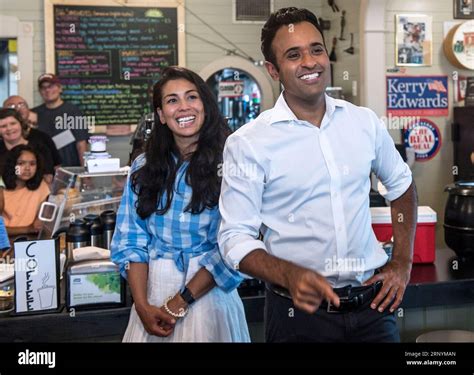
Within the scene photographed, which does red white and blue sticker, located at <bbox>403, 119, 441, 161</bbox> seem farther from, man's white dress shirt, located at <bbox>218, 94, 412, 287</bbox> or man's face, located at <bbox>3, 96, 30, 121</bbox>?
man's face, located at <bbox>3, 96, 30, 121</bbox>

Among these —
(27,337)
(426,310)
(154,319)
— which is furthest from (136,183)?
(426,310)

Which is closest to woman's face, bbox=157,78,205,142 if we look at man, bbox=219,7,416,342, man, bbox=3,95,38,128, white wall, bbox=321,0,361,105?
man, bbox=219,7,416,342

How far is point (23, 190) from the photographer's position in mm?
1676

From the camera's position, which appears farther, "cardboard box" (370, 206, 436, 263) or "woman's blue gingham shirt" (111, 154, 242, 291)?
"cardboard box" (370, 206, 436, 263)

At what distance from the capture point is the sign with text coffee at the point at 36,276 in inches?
36.7

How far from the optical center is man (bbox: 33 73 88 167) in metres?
1.76

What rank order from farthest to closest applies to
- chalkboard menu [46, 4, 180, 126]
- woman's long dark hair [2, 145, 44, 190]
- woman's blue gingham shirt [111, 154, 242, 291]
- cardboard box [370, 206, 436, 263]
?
chalkboard menu [46, 4, 180, 126]
woman's long dark hair [2, 145, 44, 190]
cardboard box [370, 206, 436, 263]
woman's blue gingham shirt [111, 154, 242, 291]

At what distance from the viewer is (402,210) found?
34.0 inches

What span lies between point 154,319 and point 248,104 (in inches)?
32.0

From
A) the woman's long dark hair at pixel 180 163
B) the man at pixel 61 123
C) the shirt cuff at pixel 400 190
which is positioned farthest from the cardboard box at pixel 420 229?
the man at pixel 61 123

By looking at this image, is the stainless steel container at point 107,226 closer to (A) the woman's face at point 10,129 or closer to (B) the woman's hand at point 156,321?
(B) the woman's hand at point 156,321

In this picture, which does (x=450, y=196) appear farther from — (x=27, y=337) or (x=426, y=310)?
(x=27, y=337)

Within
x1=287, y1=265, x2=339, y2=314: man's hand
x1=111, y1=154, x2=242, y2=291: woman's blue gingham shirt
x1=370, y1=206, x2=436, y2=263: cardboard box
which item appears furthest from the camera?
x1=370, y1=206, x2=436, y2=263: cardboard box

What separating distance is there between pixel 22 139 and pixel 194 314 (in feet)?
3.36
